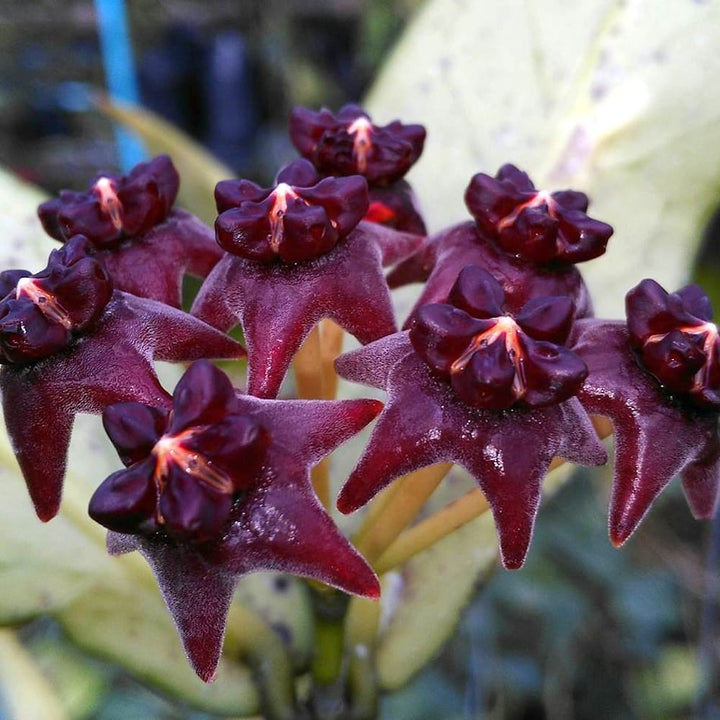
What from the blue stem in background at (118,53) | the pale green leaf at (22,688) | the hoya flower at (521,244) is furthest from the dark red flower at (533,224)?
the blue stem in background at (118,53)

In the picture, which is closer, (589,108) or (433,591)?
(433,591)

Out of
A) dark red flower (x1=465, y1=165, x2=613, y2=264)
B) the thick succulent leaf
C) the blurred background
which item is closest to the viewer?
dark red flower (x1=465, y1=165, x2=613, y2=264)

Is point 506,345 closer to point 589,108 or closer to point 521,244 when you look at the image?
point 521,244

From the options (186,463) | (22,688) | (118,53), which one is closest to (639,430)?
(186,463)

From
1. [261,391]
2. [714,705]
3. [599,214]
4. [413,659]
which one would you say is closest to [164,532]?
[261,391]

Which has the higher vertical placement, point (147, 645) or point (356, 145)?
point (356, 145)

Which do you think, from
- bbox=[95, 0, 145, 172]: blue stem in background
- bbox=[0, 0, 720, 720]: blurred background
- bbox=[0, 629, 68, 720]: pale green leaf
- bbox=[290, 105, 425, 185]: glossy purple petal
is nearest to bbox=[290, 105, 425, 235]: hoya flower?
bbox=[290, 105, 425, 185]: glossy purple petal

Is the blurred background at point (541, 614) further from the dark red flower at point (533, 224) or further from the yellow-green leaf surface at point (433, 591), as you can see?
the dark red flower at point (533, 224)

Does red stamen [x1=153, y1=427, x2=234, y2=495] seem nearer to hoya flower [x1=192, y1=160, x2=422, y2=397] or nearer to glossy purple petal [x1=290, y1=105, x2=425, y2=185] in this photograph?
hoya flower [x1=192, y1=160, x2=422, y2=397]
